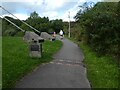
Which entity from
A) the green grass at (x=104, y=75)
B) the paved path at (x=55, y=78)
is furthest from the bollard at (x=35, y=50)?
the green grass at (x=104, y=75)

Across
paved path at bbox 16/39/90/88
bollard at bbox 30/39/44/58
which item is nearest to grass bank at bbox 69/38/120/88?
paved path at bbox 16/39/90/88

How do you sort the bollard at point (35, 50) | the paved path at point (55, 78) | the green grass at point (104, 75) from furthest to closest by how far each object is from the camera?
1. the bollard at point (35, 50)
2. the green grass at point (104, 75)
3. the paved path at point (55, 78)

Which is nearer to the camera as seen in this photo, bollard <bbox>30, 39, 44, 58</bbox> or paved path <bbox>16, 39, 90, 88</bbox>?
A: paved path <bbox>16, 39, 90, 88</bbox>

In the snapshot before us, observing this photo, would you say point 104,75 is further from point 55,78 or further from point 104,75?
point 55,78

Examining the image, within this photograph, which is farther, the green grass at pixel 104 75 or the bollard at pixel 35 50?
the bollard at pixel 35 50

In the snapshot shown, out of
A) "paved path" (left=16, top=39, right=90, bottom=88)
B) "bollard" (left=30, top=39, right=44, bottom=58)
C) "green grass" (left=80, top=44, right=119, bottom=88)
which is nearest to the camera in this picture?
"paved path" (left=16, top=39, right=90, bottom=88)

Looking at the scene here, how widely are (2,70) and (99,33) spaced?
10.7 metres

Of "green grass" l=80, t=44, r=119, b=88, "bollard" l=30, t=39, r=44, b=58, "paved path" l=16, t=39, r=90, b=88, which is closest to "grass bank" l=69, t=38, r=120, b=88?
"green grass" l=80, t=44, r=119, b=88

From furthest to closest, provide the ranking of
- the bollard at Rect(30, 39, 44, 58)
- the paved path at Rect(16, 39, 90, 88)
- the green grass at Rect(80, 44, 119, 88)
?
1. the bollard at Rect(30, 39, 44, 58)
2. the green grass at Rect(80, 44, 119, 88)
3. the paved path at Rect(16, 39, 90, 88)

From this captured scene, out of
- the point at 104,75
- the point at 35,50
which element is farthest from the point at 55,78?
the point at 35,50

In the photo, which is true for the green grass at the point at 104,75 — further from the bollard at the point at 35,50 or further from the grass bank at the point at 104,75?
the bollard at the point at 35,50

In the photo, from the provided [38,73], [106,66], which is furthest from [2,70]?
[106,66]

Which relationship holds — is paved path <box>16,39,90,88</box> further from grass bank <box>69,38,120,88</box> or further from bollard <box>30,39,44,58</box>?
bollard <box>30,39,44,58</box>

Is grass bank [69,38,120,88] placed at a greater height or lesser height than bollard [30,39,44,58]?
lesser
